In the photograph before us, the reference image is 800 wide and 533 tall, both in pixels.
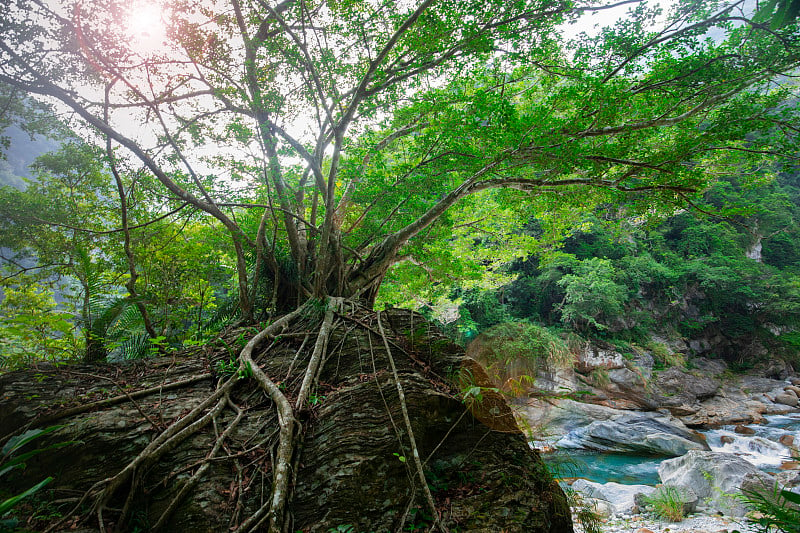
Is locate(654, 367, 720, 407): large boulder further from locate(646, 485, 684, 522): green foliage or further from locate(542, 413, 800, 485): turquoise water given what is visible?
locate(646, 485, 684, 522): green foliage

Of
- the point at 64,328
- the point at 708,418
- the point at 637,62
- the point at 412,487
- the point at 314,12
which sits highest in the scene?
the point at 314,12

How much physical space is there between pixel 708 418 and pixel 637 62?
12243mm

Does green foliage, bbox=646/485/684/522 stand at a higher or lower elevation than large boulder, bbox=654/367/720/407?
higher

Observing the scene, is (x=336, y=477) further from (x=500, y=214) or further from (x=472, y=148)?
(x=500, y=214)

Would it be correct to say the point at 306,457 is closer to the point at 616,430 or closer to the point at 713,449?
the point at 616,430

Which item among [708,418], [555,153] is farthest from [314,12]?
[708,418]

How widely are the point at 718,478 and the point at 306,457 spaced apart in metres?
7.45

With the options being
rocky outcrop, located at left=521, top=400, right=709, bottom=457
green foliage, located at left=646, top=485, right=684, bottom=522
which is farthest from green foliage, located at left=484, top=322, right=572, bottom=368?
green foliage, located at left=646, top=485, right=684, bottom=522

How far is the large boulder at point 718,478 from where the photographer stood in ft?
16.3

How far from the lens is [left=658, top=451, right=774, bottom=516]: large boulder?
196 inches

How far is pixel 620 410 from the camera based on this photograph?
1062 centimetres

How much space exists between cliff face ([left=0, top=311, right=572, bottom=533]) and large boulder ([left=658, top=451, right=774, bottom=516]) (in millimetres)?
5249

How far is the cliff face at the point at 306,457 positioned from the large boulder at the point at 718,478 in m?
5.25

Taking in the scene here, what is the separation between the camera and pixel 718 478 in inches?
220
